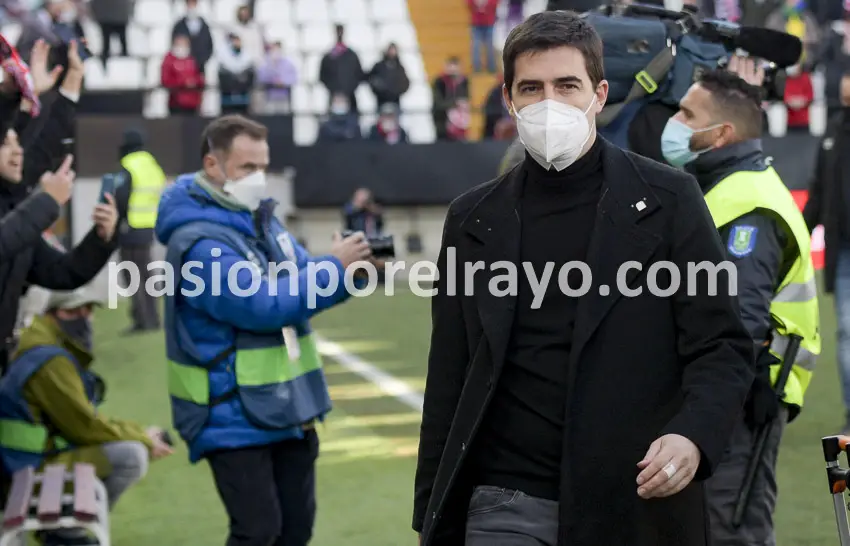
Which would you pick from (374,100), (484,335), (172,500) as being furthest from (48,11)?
(484,335)

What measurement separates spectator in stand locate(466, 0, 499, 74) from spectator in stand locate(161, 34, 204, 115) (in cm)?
538

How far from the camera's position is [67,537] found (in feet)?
23.1

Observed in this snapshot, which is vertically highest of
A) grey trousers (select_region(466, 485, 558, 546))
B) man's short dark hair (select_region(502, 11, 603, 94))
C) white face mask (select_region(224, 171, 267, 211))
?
man's short dark hair (select_region(502, 11, 603, 94))

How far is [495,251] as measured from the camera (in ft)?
12.1

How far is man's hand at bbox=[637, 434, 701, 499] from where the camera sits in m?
3.39

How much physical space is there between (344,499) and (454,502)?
16.2ft

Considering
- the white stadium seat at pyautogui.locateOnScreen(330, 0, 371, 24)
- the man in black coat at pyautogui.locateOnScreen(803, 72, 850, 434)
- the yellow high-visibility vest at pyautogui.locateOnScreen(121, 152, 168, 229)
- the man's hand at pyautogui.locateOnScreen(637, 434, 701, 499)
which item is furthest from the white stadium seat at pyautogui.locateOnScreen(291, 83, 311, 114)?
the man's hand at pyautogui.locateOnScreen(637, 434, 701, 499)

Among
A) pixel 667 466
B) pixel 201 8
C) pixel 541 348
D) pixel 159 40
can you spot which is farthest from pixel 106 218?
pixel 201 8

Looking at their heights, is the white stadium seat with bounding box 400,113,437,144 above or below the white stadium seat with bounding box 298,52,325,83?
below

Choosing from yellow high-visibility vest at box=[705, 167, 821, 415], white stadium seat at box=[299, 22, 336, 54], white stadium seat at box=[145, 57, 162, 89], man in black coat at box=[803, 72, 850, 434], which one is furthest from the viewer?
white stadium seat at box=[299, 22, 336, 54]

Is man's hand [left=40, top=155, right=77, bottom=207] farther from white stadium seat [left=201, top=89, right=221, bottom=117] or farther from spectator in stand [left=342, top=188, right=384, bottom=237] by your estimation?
white stadium seat [left=201, top=89, right=221, bottom=117]

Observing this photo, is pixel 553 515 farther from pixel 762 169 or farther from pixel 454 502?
pixel 762 169

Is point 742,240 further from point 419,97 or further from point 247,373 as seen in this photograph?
point 419,97

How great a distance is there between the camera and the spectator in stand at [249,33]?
24500 mm
